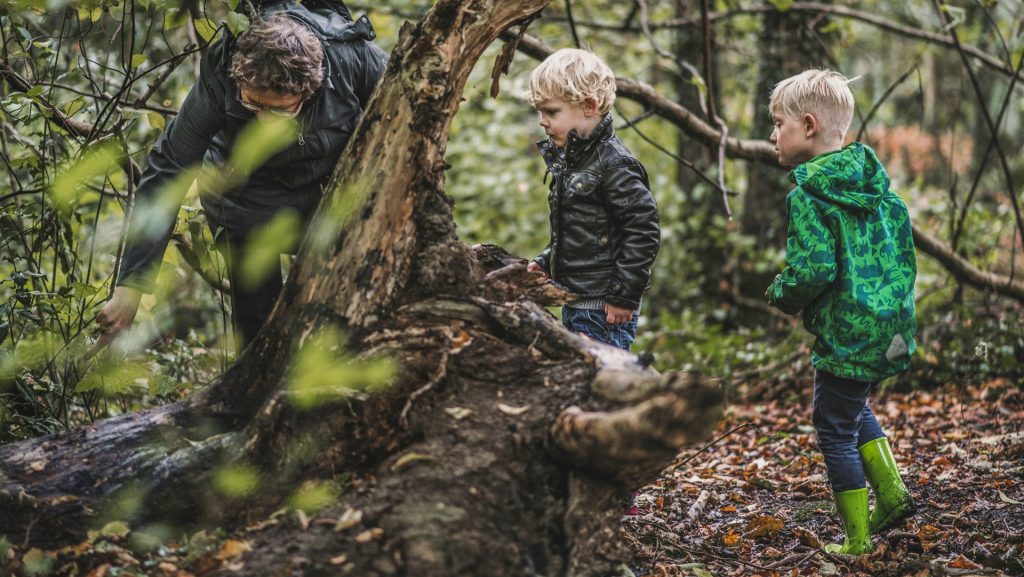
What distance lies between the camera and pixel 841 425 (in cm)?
309

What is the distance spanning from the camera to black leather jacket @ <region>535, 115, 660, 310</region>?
3434mm

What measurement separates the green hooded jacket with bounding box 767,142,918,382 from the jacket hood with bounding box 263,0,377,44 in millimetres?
1782

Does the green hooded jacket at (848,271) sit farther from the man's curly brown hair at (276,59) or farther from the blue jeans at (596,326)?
the man's curly brown hair at (276,59)

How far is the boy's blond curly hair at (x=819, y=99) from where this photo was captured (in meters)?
3.05

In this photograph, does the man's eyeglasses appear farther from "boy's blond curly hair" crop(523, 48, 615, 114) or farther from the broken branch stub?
the broken branch stub

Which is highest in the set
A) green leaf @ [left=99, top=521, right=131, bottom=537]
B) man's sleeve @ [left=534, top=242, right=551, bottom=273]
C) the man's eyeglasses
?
the man's eyeglasses

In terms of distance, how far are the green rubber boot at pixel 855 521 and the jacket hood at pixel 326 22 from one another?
2.60 meters

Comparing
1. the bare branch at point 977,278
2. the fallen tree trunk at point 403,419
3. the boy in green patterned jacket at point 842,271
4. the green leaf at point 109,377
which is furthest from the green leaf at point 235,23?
the bare branch at point 977,278

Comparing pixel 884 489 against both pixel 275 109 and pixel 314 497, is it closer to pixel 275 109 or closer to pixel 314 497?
pixel 314 497

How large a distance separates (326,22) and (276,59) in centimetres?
53

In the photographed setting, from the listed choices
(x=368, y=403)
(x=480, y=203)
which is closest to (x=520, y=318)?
(x=368, y=403)

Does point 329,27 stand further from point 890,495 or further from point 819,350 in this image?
point 890,495

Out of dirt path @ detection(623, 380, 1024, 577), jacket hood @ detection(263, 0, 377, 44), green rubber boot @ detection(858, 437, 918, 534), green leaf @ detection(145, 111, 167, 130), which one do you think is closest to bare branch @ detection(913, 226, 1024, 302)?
dirt path @ detection(623, 380, 1024, 577)

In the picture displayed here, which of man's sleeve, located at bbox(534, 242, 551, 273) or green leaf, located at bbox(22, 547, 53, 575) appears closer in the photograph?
green leaf, located at bbox(22, 547, 53, 575)
